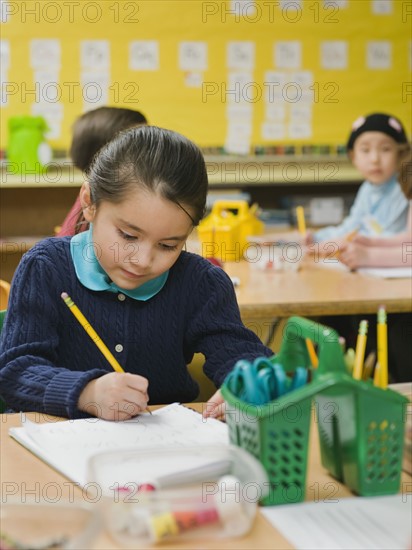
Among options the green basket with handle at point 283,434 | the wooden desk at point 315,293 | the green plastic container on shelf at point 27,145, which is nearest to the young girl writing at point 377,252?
the wooden desk at point 315,293

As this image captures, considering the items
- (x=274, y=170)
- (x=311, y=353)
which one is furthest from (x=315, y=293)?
(x=274, y=170)

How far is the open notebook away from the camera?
3.75ft

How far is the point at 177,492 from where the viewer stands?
883 millimetres

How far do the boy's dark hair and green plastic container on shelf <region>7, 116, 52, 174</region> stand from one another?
7.11ft

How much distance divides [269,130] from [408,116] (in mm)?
836

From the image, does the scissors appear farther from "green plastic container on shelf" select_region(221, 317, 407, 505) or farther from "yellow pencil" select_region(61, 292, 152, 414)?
"yellow pencil" select_region(61, 292, 152, 414)

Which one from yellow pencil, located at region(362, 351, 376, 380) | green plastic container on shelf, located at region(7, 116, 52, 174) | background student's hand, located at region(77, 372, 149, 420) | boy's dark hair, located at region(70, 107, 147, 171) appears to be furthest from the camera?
green plastic container on shelf, located at region(7, 116, 52, 174)

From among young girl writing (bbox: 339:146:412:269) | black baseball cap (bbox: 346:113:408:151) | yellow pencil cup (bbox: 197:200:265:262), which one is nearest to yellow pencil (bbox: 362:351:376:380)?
young girl writing (bbox: 339:146:412:269)

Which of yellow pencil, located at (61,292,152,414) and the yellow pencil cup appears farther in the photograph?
the yellow pencil cup

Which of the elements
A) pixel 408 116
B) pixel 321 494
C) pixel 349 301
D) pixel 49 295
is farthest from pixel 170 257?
pixel 408 116

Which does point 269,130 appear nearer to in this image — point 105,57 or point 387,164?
point 105,57

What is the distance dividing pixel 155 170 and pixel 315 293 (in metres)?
1.10

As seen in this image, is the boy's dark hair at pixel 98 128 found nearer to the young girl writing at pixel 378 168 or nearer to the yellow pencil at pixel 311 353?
the young girl writing at pixel 378 168

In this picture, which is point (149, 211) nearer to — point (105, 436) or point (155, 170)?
point (155, 170)
